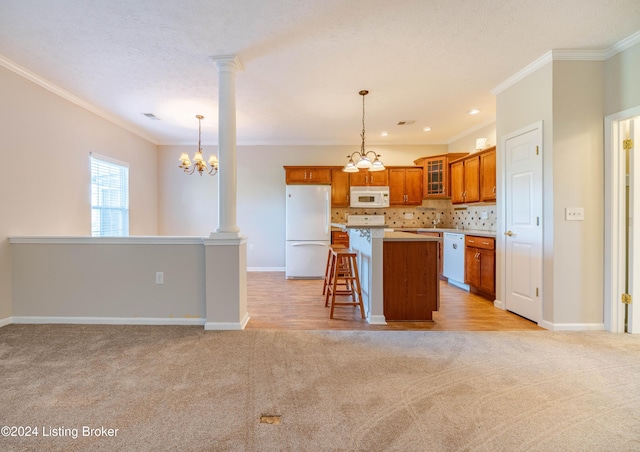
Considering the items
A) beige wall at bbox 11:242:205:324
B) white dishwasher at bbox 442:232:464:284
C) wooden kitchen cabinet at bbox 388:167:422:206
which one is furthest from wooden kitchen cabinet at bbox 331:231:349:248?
beige wall at bbox 11:242:205:324

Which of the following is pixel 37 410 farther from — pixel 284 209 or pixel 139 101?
pixel 284 209

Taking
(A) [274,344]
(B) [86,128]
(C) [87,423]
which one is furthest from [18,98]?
(A) [274,344]

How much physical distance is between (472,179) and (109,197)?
18.3 feet

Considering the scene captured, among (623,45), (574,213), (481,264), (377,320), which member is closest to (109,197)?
(377,320)

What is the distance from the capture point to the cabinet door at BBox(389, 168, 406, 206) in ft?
18.4

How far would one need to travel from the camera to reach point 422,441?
1397 millimetres

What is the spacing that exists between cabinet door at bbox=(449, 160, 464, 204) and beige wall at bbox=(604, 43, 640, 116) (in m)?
2.08

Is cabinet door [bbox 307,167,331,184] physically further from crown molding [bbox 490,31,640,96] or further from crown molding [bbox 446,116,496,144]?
crown molding [bbox 490,31,640,96]

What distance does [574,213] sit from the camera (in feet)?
9.03

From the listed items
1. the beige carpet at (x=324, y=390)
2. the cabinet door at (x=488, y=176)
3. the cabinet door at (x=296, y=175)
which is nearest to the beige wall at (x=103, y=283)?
the beige carpet at (x=324, y=390)

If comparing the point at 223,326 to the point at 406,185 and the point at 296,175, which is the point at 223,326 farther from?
the point at 406,185

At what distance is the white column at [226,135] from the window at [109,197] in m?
2.54

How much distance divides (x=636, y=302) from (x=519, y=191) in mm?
1391

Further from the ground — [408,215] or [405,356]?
[408,215]
